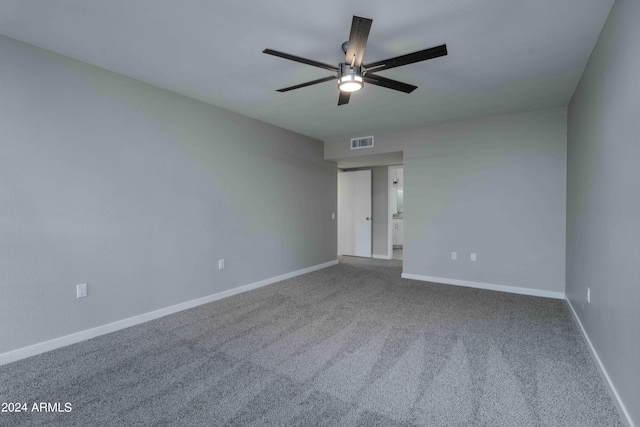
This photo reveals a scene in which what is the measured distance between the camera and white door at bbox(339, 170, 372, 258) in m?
7.14

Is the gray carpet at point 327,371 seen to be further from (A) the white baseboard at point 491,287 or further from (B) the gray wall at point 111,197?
(A) the white baseboard at point 491,287

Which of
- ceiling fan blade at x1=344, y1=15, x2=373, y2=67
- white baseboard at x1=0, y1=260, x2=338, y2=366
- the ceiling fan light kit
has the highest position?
ceiling fan blade at x1=344, y1=15, x2=373, y2=67

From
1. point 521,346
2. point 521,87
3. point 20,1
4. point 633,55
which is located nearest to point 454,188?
point 521,87

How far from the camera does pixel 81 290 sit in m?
2.72

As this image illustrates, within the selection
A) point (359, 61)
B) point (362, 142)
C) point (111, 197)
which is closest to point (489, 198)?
point (362, 142)

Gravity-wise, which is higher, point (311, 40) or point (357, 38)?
point (311, 40)

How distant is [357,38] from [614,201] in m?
1.92

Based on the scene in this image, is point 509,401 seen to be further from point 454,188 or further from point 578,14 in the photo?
point 454,188

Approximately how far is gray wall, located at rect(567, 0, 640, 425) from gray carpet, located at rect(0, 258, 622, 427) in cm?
34

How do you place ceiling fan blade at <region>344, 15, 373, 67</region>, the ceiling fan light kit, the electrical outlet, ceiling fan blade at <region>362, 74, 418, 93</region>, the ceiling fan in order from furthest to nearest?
the electrical outlet → ceiling fan blade at <region>362, 74, 418, 93</region> → the ceiling fan light kit → the ceiling fan → ceiling fan blade at <region>344, 15, 373, 67</region>

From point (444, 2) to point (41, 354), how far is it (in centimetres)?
402

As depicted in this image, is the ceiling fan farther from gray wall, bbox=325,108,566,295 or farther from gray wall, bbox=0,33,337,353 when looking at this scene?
gray wall, bbox=325,108,566,295

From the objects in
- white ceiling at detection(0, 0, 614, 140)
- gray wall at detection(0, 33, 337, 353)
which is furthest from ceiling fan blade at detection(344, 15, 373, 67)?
gray wall at detection(0, 33, 337, 353)

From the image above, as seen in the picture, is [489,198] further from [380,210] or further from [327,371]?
[327,371]
